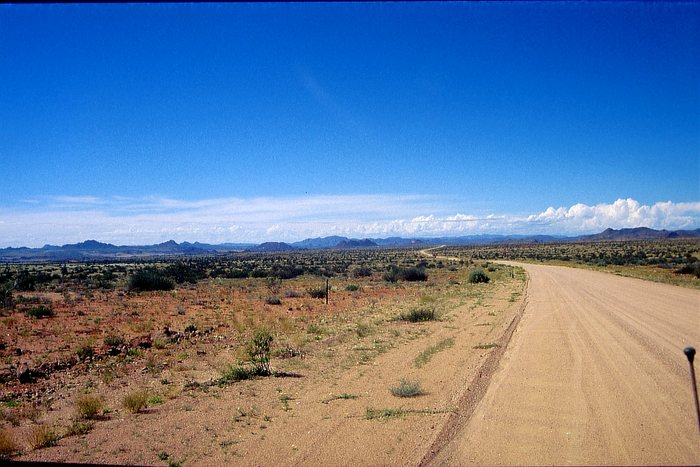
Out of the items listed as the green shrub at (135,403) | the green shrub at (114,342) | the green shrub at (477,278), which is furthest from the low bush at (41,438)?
the green shrub at (477,278)

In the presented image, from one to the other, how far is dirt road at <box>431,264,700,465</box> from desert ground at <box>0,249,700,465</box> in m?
0.04

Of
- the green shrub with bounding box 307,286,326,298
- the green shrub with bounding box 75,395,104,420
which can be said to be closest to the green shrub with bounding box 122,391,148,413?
the green shrub with bounding box 75,395,104,420

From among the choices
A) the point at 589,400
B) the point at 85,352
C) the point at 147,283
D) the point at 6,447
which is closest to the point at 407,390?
the point at 589,400

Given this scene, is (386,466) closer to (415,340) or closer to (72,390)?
(72,390)

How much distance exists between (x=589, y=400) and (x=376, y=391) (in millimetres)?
4194

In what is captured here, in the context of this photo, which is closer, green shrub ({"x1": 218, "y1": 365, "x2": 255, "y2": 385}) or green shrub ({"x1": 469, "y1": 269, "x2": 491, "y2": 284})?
green shrub ({"x1": 218, "y1": 365, "x2": 255, "y2": 385})

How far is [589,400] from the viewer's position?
9336mm

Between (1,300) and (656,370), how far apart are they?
3333 centimetres

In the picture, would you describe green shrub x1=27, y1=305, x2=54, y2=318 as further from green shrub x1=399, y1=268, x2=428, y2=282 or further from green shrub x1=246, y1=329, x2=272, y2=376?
green shrub x1=399, y1=268, x2=428, y2=282

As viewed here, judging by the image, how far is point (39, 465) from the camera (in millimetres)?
7359

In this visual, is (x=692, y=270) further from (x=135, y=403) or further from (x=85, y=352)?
(x=135, y=403)

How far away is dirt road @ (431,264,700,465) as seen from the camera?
706cm

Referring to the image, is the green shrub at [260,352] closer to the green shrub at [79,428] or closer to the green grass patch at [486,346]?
the green shrub at [79,428]

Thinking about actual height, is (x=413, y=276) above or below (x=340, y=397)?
above
